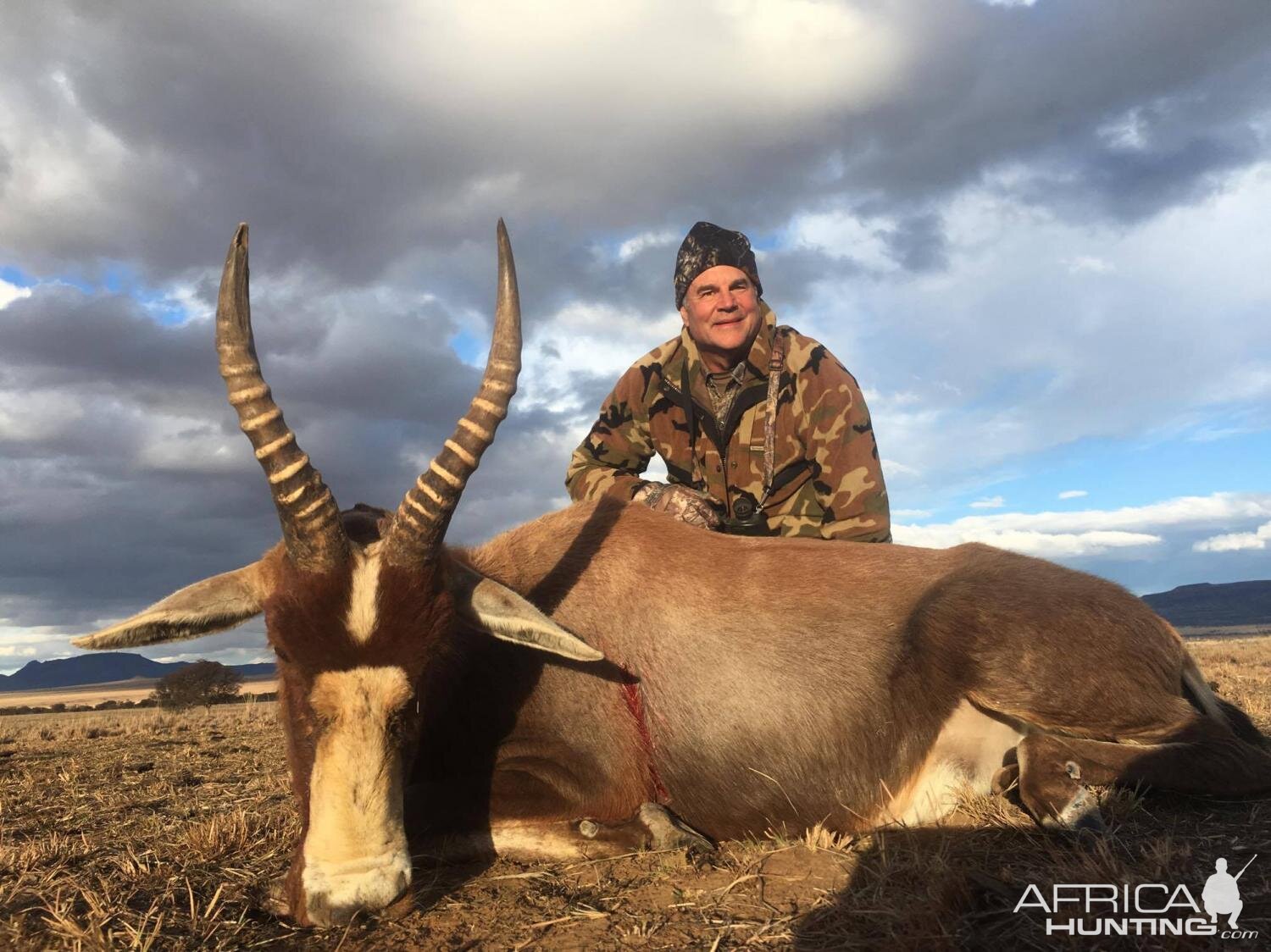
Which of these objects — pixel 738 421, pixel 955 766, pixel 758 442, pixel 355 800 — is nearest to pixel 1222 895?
pixel 955 766

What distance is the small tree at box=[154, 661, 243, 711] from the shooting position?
2691cm

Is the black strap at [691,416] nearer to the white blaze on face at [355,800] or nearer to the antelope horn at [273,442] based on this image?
the antelope horn at [273,442]

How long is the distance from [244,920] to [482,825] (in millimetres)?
1060

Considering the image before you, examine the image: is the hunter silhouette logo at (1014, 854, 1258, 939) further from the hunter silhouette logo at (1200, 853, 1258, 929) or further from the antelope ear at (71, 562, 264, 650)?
the antelope ear at (71, 562, 264, 650)

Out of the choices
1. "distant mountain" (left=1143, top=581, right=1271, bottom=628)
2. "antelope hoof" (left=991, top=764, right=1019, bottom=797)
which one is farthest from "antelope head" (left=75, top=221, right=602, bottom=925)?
"distant mountain" (left=1143, top=581, right=1271, bottom=628)

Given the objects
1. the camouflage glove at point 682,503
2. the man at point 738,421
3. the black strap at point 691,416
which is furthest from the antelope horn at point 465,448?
the black strap at point 691,416

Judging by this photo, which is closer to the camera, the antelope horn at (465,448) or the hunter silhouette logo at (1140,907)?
the hunter silhouette logo at (1140,907)

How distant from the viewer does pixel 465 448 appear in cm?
385

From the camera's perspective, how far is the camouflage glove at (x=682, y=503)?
20.1ft

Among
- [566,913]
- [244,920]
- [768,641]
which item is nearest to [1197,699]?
[768,641]

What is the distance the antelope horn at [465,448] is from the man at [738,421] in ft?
8.87

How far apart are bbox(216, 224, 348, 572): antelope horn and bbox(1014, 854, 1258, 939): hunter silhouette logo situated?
2803 mm

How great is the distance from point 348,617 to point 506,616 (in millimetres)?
691

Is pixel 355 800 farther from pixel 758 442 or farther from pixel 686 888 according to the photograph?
pixel 758 442
